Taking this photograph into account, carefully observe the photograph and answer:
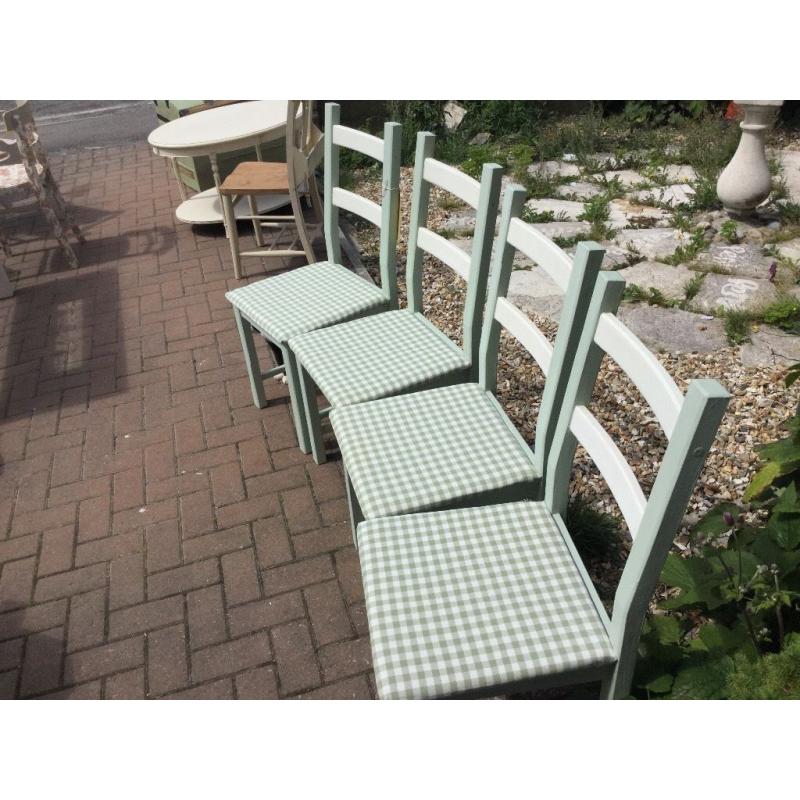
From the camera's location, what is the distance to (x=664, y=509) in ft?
4.31

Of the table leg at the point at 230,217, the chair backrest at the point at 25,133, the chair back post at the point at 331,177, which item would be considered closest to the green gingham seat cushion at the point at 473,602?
the chair back post at the point at 331,177

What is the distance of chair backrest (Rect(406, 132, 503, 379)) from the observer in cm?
216

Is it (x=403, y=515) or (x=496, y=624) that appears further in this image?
(x=403, y=515)

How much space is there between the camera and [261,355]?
3.82 meters

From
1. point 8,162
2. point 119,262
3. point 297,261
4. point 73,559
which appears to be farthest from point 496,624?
point 8,162

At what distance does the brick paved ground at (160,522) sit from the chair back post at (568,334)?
37.3 inches

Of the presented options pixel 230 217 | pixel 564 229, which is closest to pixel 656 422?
pixel 564 229

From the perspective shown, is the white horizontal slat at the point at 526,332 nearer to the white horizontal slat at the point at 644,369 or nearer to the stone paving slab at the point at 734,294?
the white horizontal slat at the point at 644,369

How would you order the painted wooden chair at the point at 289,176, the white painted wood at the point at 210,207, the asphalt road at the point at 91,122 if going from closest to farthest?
1. the painted wooden chair at the point at 289,176
2. the white painted wood at the point at 210,207
3. the asphalt road at the point at 91,122

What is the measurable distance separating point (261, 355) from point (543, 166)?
10.6 ft

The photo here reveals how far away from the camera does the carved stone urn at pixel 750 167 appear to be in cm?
423

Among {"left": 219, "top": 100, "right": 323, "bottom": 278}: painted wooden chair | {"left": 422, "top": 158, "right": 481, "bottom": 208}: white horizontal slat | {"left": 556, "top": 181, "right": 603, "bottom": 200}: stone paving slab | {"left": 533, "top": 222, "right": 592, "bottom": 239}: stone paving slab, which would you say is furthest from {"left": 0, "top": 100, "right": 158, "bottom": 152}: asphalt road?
{"left": 422, "top": 158, "right": 481, "bottom": 208}: white horizontal slat

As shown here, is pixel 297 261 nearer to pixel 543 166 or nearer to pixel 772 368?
pixel 543 166

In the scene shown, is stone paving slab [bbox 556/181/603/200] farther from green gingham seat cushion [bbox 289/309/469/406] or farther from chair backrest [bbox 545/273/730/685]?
chair backrest [bbox 545/273/730/685]
